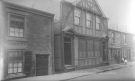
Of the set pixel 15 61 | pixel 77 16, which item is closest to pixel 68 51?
pixel 77 16

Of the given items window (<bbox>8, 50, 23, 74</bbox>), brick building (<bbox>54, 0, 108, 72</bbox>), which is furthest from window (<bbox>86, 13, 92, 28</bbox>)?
window (<bbox>8, 50, 23, 74</bbox>)

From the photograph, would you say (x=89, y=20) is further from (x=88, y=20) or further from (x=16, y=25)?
(x=16, y=25)

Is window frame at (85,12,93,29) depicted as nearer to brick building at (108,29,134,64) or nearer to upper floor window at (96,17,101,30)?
upper floor window at (96,17,101,30)

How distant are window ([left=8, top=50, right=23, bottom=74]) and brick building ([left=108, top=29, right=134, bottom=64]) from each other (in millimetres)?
16742

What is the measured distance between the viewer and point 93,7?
21.4 m

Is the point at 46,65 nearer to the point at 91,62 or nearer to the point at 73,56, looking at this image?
the point at 73,56

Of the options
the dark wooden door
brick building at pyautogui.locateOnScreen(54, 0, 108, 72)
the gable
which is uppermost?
the gable

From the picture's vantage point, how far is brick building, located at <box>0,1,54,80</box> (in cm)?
1177

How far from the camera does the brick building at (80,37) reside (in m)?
16.4

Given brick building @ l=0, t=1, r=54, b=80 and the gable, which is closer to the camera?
A: brick building @ l=0, t=1, r=54, b=80

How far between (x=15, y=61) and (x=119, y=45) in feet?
70.4

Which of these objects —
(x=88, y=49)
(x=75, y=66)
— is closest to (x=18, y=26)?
(x=75, y=66)

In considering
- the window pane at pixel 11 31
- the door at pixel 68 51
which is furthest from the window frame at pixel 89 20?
the window pane at pixel 11 31

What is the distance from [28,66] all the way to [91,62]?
380 inches
